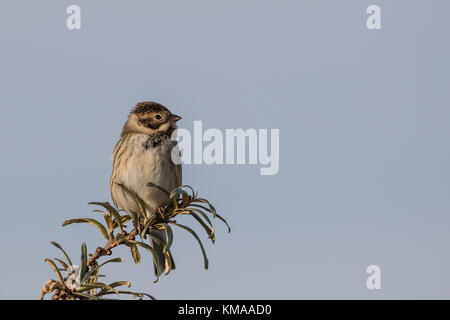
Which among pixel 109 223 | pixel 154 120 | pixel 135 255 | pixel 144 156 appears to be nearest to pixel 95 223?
pixel 109 223

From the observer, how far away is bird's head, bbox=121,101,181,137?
22.7 ft

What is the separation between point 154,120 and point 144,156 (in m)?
0.53

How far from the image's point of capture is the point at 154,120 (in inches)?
273

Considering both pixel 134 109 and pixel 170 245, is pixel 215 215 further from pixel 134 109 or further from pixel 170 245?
pixel 134 109

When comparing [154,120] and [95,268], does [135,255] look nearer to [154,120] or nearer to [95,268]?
[95,268]

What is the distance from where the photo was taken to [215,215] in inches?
160

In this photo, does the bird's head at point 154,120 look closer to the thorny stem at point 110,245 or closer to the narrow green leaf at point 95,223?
the thorny stem at point 110,245

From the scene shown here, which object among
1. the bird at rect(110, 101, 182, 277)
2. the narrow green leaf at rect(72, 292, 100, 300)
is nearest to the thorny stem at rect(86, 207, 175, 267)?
the narrow green leaf at rect(72, 292, 100, 300)

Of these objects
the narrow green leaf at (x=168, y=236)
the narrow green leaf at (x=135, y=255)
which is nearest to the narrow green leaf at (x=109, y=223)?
the narrow green leaf at (x=135, y=255)

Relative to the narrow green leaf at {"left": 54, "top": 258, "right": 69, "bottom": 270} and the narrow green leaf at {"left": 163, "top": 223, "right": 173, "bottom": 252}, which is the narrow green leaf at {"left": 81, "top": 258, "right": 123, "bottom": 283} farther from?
the narrow green leaf at {"left": 163, "top": 223, "right": 173, "bottom": 252}
